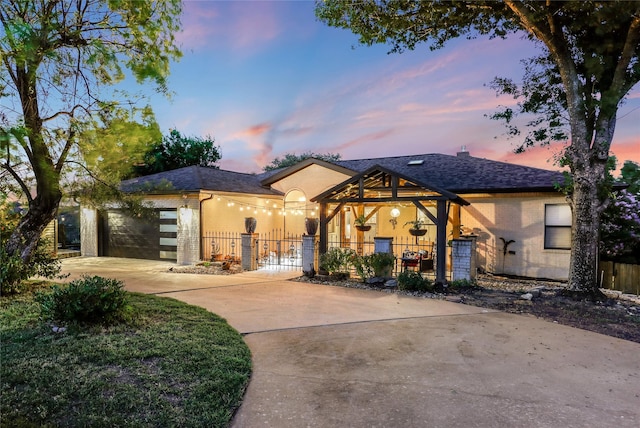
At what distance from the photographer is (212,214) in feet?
45.6

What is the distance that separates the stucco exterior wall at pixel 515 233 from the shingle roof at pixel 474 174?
0.42 metres

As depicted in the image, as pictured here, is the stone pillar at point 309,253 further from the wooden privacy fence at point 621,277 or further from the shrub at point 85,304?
the wooden privacy fence at point 621,277

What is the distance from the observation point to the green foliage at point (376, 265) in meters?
9.80

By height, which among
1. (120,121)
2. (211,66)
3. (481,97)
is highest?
(211,66)

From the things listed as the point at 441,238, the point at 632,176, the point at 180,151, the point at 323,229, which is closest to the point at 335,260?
the point at 323,229

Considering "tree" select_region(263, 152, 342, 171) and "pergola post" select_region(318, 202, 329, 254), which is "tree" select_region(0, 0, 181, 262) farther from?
"tree" select_region(263, 152, 342, 171)

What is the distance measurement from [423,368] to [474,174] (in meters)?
10.6

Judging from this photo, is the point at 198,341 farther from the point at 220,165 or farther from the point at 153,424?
the point at 220,165

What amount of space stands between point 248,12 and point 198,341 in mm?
9166

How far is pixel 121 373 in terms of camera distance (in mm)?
3854

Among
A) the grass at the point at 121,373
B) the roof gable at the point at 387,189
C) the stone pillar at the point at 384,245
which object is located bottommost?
the grass at the point at 121,373

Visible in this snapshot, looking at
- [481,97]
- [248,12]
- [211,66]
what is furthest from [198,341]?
[481,97]

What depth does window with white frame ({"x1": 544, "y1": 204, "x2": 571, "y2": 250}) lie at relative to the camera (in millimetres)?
10734

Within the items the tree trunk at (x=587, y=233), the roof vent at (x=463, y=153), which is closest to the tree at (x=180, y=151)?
the roof vent at (x=463, y=153)
